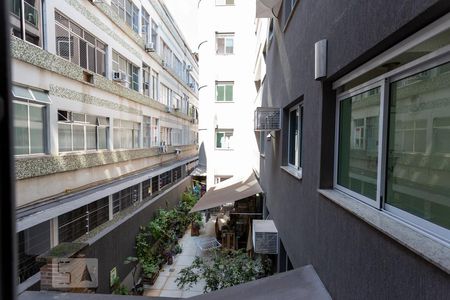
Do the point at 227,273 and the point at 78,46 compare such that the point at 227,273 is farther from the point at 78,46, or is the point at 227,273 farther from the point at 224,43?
the point at 224,43

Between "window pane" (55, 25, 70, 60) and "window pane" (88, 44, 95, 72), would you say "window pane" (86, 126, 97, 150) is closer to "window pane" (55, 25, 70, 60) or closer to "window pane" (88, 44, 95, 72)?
"window pane" (88, 44, 95, 72)

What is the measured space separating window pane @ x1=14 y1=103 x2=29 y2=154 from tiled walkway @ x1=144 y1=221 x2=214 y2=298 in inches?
240

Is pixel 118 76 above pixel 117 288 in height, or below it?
above

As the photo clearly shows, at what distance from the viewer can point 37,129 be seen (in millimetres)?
8484

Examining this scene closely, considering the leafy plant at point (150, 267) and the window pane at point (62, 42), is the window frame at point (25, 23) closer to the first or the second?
the window pane at point (62, 42)

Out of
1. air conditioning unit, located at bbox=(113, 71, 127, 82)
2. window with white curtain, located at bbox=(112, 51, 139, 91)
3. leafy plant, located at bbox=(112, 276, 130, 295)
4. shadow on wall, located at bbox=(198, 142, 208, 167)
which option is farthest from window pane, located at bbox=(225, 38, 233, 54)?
leafy plant, located at bbox=(112, 276, 130, 295)

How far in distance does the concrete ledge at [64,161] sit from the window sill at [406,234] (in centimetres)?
813

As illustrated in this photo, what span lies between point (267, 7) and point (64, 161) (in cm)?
791

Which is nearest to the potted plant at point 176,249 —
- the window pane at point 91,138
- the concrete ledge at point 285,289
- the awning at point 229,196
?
the awning at point 229,196

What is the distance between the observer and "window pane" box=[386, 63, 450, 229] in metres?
1.81

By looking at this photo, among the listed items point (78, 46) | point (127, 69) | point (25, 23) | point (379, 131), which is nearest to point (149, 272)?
point (78, 46)

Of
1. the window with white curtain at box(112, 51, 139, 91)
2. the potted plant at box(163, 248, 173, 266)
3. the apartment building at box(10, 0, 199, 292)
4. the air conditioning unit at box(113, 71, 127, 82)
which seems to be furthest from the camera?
the window with white curtain at box(112, 51, 139, 91)

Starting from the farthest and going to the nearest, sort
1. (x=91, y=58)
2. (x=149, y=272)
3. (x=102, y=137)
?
1. (x=102, y=137)
2. (x=149, y=272)
3. (x=91, y=58)

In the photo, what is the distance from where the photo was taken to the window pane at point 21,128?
24.6 ft
